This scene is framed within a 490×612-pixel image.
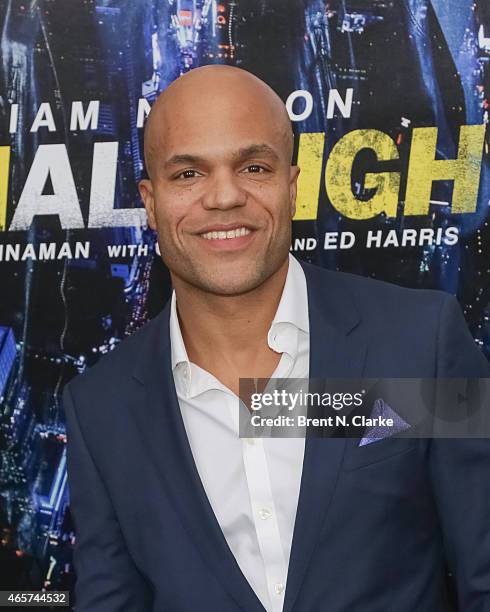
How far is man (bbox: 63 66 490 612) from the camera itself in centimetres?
184

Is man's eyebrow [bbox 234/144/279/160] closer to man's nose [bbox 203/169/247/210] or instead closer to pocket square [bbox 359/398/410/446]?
man's nose [bbox 203/169/247/210]

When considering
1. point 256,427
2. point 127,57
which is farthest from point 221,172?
point 127,57

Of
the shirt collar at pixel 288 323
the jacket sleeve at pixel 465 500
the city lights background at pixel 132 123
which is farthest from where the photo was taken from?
the city lights background at pixel 132 123

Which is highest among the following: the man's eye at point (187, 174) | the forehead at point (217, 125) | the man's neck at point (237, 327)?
the forehead at point (217, 125)

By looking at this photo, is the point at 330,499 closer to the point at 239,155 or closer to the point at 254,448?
the point at 254,448

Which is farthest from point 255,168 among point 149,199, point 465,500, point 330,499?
point 465,500

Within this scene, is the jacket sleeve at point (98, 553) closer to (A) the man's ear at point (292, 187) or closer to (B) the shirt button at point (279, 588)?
(B) the shirt button at point (279, 588)

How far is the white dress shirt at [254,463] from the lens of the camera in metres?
1.88

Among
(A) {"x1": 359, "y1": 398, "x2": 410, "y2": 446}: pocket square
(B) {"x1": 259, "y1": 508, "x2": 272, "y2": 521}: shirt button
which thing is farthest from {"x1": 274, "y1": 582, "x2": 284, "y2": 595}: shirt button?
(A) {"x1": 359, "y1": 398, "x2": 410, "y2": 446}: pocket square

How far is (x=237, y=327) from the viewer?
204 centimetres

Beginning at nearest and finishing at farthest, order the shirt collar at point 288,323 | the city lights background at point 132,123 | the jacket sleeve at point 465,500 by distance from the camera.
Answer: the jacket sleeve at point 465,500
the shirt collar at point 288,323
the city lights background at point 132,123

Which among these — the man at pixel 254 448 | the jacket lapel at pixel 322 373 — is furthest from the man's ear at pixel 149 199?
the jacket lapel at pixel 322 373

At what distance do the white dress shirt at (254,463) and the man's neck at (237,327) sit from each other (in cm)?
4

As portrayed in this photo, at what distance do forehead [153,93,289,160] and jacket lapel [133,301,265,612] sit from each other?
0.53 metres
